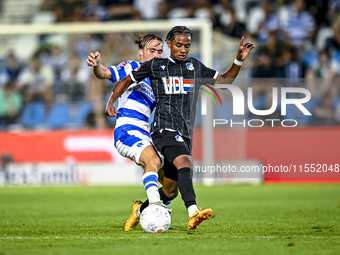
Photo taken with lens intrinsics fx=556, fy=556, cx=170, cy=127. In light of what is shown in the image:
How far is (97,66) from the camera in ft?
17.9

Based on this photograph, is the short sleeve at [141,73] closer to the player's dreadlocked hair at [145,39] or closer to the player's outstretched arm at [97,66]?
the player's outstretched arm at [97,66]

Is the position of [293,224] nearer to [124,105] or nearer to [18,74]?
[124,105]

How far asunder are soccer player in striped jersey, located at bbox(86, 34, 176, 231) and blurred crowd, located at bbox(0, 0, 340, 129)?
8286 millimetres

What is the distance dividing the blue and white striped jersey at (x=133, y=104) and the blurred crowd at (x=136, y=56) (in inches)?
327

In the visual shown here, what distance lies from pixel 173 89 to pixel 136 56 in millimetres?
9155

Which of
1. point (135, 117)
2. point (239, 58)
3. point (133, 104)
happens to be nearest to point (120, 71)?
point (133, 104)

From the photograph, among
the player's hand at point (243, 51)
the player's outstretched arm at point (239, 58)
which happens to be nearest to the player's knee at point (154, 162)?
the player's outstretched arm at point (239, 58)

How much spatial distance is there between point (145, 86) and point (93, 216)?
2.32m

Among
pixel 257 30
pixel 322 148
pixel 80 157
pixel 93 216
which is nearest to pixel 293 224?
pixel 93 216

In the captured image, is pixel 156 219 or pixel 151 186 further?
pixel 151 186

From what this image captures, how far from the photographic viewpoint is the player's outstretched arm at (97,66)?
5.40 meters

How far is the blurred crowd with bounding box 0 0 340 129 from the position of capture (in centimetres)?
1459

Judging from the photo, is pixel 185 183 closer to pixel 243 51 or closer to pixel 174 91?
pixel 174 91

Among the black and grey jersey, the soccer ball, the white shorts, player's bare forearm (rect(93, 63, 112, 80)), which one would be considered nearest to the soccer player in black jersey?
the black and grey jersey
